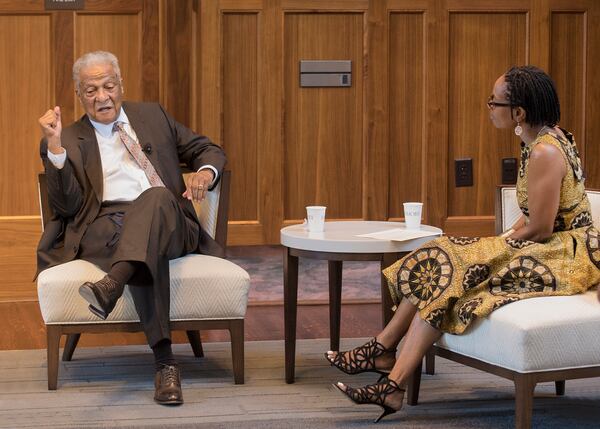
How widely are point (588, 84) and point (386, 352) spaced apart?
3.19 metres

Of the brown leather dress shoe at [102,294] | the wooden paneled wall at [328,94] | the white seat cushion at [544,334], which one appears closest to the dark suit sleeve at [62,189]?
the brown leather dress shoe at [102,294]

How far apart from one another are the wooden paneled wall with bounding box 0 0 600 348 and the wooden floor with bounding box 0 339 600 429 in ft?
5.63

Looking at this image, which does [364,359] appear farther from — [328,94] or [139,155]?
[328,94]

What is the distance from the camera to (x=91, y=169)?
388 centimetres

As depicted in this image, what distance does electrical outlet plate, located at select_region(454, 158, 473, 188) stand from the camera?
5.90 metres

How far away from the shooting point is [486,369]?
3.00m

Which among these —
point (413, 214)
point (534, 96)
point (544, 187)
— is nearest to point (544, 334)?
point (544, 187)

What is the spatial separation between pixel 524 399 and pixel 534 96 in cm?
89

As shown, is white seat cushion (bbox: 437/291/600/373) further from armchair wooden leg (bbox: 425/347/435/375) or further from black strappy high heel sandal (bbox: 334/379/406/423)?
armchair wooden leg (bbox: 425/347/435/375)

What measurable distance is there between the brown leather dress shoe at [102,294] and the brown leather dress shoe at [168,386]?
28 centimetres

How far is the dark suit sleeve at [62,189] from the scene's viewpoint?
3719 mm

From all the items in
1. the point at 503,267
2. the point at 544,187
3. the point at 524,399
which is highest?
the point at 544,187

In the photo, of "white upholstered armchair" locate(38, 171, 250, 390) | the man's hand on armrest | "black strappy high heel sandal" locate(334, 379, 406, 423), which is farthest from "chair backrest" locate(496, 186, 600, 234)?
the man's hand on armrest

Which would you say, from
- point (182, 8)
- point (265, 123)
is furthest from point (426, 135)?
point (182, 8)
